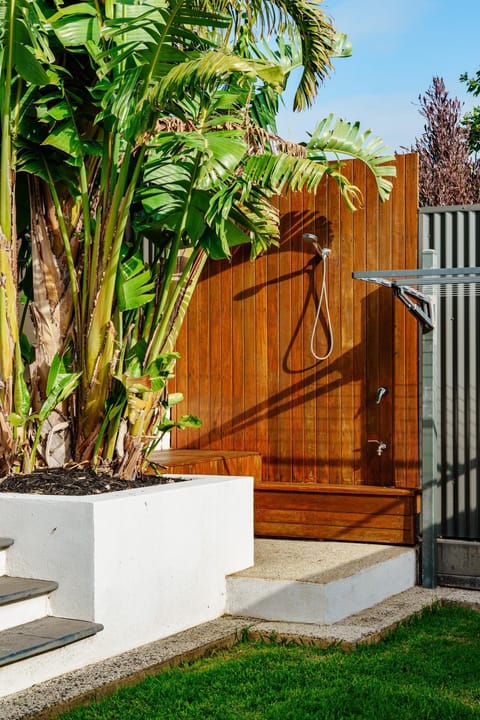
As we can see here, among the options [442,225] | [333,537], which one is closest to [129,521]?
[333,537]

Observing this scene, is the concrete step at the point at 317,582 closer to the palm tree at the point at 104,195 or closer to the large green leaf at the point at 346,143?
the palm tree at the point at 104,195

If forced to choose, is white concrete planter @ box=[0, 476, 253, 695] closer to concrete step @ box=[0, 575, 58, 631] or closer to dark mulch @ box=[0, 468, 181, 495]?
concrete step @ box=[0, 575, 58, 631]

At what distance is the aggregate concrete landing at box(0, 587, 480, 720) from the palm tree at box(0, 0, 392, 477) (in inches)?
39.0

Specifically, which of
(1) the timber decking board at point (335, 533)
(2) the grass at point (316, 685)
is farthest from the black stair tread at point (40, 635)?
(1) the timber decking board at point (335, 533)

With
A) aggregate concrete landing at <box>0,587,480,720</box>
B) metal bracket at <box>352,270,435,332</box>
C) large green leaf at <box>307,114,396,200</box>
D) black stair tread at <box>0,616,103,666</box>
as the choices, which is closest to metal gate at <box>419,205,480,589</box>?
metal bracket at <box>352,270,435,332</box>

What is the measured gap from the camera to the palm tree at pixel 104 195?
15.0 ft

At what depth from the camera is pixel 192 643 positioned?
4488mm

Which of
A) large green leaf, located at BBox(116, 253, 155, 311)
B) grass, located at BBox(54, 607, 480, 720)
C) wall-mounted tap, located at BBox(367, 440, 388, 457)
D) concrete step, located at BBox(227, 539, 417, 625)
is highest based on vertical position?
large green leaf, located at BBox(116, 253, 155, 311)

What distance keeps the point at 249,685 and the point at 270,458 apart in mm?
2959

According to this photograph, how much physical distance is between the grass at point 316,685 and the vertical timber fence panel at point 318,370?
1.68 metres

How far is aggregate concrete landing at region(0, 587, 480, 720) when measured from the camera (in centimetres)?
363

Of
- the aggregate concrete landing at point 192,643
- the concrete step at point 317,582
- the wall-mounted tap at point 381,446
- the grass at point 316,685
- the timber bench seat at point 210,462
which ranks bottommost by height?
the grass at point 316,685

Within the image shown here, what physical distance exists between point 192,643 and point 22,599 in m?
0.89

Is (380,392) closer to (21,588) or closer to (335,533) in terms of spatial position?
(335,533)
